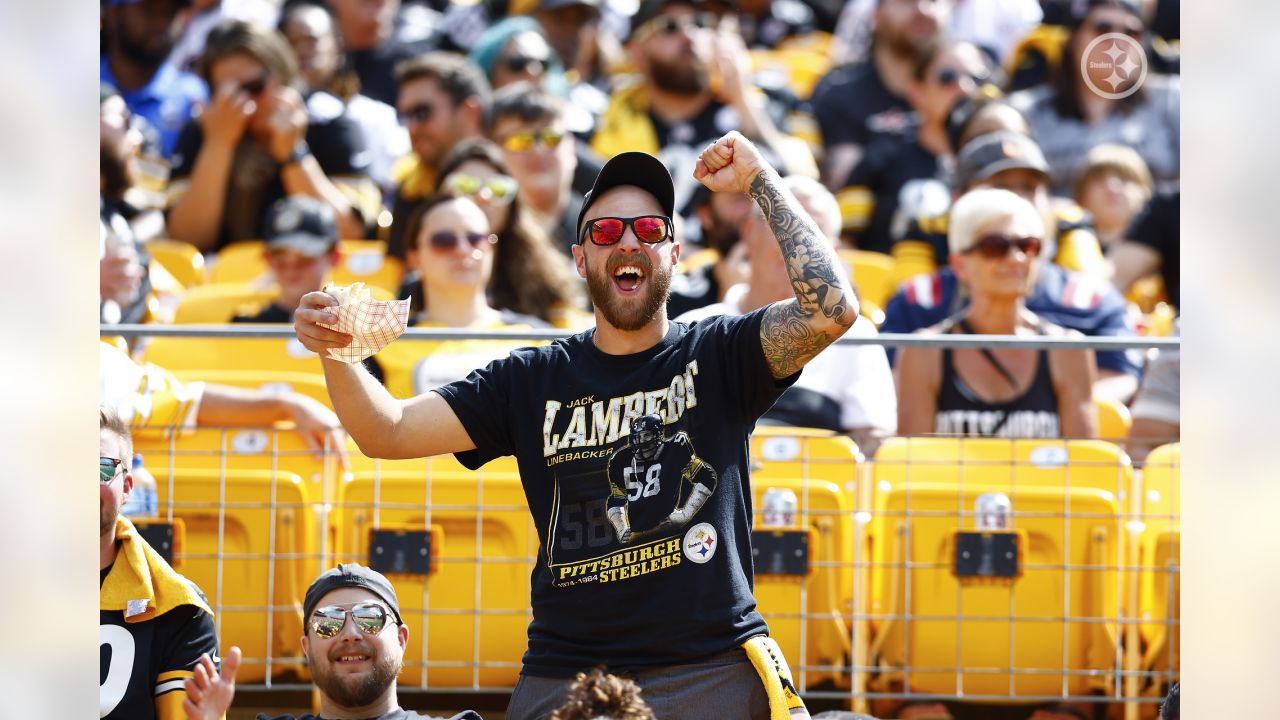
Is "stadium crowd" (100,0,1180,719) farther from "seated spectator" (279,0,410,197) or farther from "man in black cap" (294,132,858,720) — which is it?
"man in black cap" (294,132,858,720)

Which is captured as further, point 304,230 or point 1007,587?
point 304,230

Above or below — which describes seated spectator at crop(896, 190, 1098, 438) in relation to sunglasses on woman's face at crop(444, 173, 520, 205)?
below

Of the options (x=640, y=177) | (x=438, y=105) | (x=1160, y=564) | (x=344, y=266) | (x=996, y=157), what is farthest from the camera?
(x=438, y=105)

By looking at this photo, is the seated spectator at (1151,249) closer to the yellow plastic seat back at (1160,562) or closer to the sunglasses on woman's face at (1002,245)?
the sunglasses on woman's face at (1002,245)

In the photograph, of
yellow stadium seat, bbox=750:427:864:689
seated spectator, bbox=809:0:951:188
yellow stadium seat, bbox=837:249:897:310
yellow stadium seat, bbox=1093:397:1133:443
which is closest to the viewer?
yellow stadium seat, bbox=750:427:864:689

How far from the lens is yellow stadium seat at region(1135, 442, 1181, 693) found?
4758 millimetres

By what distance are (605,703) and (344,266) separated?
13.8 feet

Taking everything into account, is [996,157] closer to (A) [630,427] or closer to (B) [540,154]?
(B) [540,154]

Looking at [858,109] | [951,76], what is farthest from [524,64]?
[951,76]

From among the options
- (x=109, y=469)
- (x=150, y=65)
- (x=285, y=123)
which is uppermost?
(x=150, y=65)

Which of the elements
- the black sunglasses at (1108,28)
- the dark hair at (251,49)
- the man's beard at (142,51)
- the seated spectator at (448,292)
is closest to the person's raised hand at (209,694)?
the seated spectator at (448,292)

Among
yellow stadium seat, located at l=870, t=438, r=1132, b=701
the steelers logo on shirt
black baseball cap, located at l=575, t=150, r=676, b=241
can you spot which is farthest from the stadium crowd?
black baseball cap, located at l=575, t=150, r=676, b=241

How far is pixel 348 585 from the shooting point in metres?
3.93
